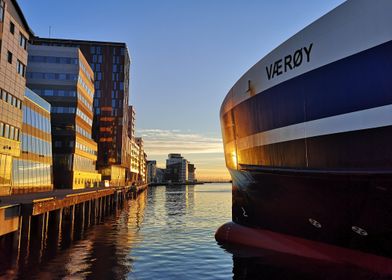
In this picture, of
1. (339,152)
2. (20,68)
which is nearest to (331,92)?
(339,152)

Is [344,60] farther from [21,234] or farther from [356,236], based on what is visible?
[21,234]

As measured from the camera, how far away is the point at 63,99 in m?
72.6

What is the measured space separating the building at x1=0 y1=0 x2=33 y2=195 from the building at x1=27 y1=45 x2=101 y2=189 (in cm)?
3194

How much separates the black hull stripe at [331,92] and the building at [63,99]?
5894 cm

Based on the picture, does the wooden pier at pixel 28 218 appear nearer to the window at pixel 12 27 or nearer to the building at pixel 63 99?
the window at pixel 12 27

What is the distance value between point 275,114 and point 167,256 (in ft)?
33.7

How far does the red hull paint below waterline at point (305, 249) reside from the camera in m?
13.0

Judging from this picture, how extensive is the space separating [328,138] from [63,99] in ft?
218

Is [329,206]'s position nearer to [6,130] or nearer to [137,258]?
[137,258]

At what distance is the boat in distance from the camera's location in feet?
39.3

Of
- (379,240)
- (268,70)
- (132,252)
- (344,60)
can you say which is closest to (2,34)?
(132,252)

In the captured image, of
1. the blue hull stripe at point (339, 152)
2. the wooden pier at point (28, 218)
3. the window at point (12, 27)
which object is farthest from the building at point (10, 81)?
the blue hull stripe at point (339, 152)

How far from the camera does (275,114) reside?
16422mm

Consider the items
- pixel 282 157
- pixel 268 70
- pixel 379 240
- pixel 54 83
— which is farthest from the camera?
pixel 54 83
